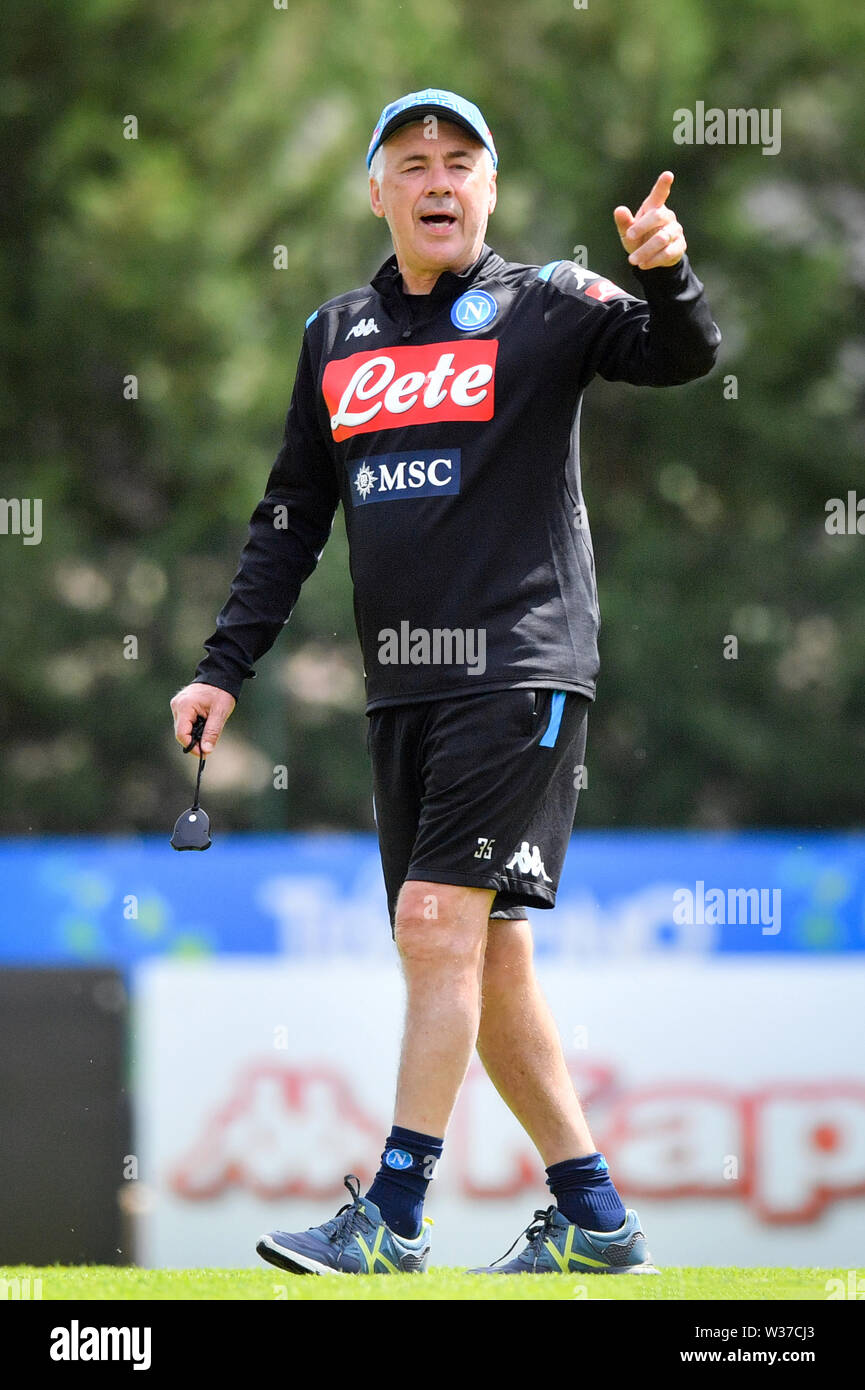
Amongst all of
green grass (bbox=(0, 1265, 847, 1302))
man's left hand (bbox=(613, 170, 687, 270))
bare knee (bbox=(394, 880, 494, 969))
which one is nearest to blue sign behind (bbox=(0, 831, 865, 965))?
green grass (bbox=(0, 1265, 847, 1302))

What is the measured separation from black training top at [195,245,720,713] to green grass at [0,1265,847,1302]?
3.17 ft

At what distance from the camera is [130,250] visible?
14992mm

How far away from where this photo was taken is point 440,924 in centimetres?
307

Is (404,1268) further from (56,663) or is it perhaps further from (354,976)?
(56,663)

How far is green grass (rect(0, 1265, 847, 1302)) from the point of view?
9.35 feet

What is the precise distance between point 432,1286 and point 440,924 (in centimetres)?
Result: 57

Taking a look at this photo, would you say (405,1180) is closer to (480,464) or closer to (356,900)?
(480,464)

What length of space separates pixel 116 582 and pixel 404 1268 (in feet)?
26.3

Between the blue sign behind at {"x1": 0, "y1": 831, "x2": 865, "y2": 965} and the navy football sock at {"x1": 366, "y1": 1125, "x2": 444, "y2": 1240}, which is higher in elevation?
the blue sign behind at {"x1": 0, "y1": 831, "x2": 865, "y2": 965}

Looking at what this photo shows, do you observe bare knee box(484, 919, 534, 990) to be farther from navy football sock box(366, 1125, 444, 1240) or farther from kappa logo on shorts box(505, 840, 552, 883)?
navy football sock box(366, 1125, 444, 1240)

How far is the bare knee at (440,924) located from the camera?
307 cm

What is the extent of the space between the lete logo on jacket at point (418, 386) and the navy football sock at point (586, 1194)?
1332mm

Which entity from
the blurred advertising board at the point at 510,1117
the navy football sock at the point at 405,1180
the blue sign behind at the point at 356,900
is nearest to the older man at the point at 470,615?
the navy football sock at the point at 405,1180

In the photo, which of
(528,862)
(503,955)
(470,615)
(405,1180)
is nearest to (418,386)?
(470,615)
